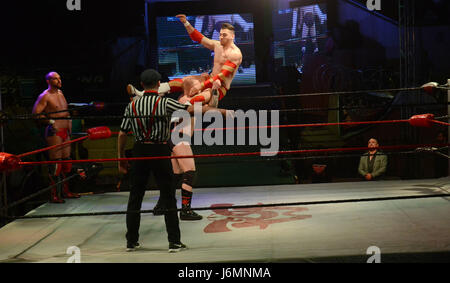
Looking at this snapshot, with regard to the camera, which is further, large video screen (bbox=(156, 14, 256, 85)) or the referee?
large video screen (bbox=(156, 14, 256, 85))

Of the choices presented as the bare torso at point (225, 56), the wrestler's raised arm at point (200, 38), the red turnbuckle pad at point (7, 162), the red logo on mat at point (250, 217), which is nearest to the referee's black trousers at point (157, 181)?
the red logo on mat at point (250, 217)

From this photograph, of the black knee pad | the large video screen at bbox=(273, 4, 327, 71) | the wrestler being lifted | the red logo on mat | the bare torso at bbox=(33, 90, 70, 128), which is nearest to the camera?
the red logo on mat

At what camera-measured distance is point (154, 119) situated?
302 centimetres

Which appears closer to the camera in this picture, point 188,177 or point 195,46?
point 188,177

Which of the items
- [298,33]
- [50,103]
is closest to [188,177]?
[50,103]

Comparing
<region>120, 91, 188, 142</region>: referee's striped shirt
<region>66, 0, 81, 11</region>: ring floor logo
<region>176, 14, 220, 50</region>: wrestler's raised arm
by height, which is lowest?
<region>120, 91, 188, 142</region>: referee's striped shirt

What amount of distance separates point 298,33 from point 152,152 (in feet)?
13.6

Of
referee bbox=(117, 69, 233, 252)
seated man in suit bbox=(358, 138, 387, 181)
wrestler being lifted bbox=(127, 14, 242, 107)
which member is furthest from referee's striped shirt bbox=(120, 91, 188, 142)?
seated man in suit bbox=(358, 138, 387, 181)

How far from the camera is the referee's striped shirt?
3.02m

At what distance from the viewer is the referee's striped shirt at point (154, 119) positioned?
9.89 feet

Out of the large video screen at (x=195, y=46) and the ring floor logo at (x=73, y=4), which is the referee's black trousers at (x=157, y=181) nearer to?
the large video screen at (x=195, y=46)

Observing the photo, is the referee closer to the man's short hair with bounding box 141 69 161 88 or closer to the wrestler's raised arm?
the man's short hair with bounding box 141 69 161 88

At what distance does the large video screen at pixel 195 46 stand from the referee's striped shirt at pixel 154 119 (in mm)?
3211

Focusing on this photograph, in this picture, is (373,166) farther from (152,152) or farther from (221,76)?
(152,152)
